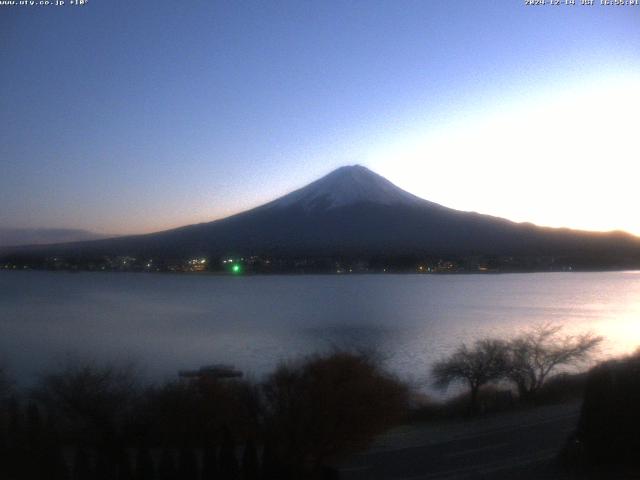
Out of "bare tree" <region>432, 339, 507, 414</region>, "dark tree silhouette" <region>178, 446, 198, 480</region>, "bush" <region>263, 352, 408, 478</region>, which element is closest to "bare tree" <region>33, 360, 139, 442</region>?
"bush" <region>263, 352, 408, 478</region>

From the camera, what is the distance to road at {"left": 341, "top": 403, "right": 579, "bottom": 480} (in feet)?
19.5

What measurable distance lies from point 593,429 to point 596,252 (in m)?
23.7

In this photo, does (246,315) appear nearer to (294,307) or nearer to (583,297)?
(294,307)

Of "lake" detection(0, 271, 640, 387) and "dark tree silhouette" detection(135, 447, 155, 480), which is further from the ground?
"dark tree silhouette" detection(135, 447, 155, 480)

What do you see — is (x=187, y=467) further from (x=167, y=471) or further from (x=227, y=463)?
(x=227, y=463)

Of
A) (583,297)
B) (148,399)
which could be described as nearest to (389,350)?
(148,399)

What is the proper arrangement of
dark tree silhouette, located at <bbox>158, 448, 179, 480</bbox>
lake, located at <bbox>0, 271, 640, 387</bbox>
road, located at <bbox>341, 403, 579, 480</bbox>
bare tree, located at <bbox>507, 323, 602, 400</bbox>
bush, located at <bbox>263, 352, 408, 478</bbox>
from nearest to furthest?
dark tree silhouette, located at <bbox>158, 448, 179, 480</bbox> < road, located at <bbox>341, 403, 579, 480</bbox> < bush, located at <bbox>263, 352, 408, 478</bbox> < bare tree, located at <bbox>507, 323, 602, 400</bbox> < lake, located at <bbox>0, 271, 640, 387</bbox>

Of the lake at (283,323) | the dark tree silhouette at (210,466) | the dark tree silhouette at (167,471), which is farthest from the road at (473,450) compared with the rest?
the lake at (283,323)

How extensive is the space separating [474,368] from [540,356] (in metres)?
1.53

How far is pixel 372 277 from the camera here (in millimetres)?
50156

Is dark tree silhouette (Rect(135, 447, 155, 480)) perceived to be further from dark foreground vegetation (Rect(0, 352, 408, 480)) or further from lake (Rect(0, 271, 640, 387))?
lake (Rect(0, 271, 640, 387))

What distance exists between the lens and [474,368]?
11445 millimetres

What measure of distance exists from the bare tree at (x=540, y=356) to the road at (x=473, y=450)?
2173 mm

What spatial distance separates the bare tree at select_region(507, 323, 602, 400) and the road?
2.17 meters
